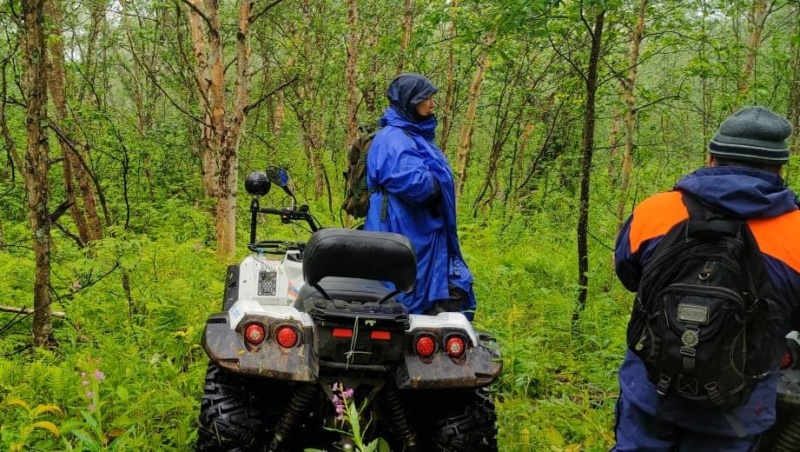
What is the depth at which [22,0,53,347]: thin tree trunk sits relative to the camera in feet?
13.4

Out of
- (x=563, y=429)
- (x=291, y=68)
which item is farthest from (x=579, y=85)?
(x=563, y=429)

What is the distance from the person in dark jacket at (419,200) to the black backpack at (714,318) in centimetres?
192

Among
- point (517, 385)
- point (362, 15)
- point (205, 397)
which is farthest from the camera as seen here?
point (362, 15)

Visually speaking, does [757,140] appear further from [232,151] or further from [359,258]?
[232,151]

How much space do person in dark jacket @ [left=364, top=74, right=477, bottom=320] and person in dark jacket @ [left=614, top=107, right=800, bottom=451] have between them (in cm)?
167

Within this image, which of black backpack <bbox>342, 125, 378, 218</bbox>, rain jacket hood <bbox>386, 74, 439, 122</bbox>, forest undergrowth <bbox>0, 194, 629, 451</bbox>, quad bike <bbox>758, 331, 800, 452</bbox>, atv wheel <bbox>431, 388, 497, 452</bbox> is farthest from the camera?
black backpack <bbox>342, 125, 378, 218</bbox>

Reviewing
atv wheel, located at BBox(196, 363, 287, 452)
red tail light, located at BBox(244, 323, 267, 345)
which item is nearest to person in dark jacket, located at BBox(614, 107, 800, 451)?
red tail light, located at BBox(244, 323, 267, 345)

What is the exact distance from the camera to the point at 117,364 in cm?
423

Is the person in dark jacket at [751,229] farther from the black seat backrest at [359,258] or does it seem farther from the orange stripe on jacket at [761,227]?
the black seat backrest at [359,258]

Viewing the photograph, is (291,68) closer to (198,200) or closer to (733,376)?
(198,200)

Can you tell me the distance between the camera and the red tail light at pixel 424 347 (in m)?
3.02

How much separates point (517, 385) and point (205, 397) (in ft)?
7.85

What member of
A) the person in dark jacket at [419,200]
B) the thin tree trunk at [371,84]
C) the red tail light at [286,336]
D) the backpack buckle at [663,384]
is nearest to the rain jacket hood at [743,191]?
the backpack buckle at [663,384]

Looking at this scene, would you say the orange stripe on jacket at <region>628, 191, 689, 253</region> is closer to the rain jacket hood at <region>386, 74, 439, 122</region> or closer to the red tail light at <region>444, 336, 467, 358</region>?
the red tail light at <region>444, 336, 467, 358</region>
